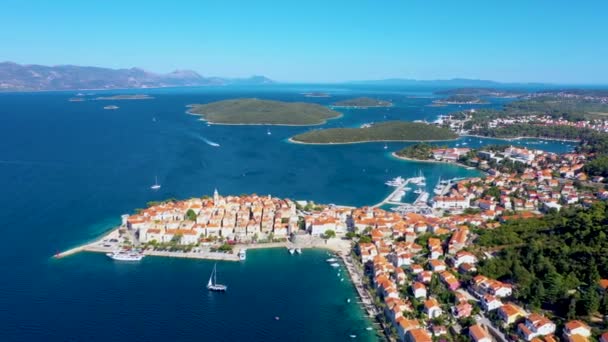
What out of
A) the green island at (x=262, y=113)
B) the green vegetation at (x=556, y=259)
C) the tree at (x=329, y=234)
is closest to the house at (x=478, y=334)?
the green vegetation at (x=556, y=259)

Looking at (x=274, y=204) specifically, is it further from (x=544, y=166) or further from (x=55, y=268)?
(x=544, y=166)

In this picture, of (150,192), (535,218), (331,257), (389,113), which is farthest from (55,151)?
A: (389,113)

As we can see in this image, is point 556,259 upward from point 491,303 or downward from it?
upward

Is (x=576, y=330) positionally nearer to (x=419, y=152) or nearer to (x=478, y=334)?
(x=478, y=334)

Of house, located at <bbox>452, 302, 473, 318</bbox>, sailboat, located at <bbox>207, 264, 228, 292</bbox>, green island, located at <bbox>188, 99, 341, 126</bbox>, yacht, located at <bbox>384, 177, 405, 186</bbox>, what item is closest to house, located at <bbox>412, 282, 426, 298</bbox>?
house, located at <bbox>452, 302, 473, 318</bbox>

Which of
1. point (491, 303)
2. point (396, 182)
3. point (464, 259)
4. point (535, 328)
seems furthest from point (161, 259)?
point (396, 182)
